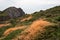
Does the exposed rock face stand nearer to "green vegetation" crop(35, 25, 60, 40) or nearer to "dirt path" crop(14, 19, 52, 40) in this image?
"dirt path" crop(14, 19, 52, 40)

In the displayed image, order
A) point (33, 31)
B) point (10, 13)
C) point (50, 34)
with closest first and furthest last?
1. point (50, 34)
2. point (33, 31)
3. point (10, 13)

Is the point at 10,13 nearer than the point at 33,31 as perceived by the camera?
No

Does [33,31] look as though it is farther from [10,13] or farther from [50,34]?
[10,13]

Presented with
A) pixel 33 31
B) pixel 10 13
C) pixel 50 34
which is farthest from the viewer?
pixel 10 13

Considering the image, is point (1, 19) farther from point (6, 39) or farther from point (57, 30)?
point (57, 30)

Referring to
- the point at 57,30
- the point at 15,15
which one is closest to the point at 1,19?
the point at 15,15

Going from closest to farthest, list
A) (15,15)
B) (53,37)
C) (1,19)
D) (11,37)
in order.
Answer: (53,37)
(11,37)
(1,19)
(15,15)

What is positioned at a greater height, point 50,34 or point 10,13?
point 50,34

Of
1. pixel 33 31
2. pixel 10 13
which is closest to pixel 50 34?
pixel 33 31

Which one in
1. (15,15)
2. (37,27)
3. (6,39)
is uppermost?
(37,27)

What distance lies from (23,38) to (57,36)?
9.81 feet

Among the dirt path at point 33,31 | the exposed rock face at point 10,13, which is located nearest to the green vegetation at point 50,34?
the dirt path at point 33,31

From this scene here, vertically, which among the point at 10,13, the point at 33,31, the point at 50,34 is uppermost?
the point at 33,31

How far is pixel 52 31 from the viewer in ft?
58.9
